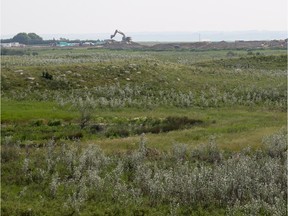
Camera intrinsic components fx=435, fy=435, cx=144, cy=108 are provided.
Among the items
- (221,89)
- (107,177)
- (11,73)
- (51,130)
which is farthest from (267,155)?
(11,73)

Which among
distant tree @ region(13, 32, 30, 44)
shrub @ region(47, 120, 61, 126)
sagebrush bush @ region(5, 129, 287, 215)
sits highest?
distant tree @ region(13, 32, 30, 44)

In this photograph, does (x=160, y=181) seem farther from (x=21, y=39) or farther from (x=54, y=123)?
(x=21, y=39)

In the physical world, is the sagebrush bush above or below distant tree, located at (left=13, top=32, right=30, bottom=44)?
below

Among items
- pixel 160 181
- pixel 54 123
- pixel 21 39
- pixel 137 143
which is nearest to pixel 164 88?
pixel 54 123

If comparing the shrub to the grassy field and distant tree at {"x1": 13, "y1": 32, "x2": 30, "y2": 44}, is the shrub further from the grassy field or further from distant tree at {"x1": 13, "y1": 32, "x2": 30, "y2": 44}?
distant tree at {"x1": 13, "y1": 32, "x2": 30, "y2": 44}

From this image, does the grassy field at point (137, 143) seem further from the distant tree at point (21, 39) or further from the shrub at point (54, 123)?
the distant tree at point (21, 39)

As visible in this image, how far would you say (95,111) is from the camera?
3397cm

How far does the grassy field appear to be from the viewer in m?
16.4

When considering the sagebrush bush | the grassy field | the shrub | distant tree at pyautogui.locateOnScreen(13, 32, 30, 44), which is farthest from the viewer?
distant tree at pyautogui.locateOnScreen(13, 32, 30, 44)

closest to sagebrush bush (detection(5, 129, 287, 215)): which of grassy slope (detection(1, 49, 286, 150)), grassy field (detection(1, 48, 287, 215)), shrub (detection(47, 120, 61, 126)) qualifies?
grassy field (detection(1, 48, 287, 215))

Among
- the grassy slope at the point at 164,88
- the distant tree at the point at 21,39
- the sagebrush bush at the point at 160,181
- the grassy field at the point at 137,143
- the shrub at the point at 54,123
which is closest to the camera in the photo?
the sagebrush bush at the point at 160,181

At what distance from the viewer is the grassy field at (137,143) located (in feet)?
53.9

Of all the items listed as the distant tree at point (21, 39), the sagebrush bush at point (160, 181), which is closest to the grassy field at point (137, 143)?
the sagebrush bush at point (160, 181)

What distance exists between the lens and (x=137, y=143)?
24828 millimetres
